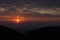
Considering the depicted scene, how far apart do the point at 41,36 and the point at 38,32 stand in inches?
157

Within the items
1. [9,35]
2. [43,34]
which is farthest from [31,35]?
[9,35]

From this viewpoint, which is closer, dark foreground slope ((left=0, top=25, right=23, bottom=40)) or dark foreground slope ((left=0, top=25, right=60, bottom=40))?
dark foreground slope ((left=0, top=25, right=23, bottom=40))

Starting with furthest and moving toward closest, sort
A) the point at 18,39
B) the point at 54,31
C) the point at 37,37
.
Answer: the point at 54,31 < the point at 37,37 < the point at 18,39

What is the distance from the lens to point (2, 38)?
5488 centimetres

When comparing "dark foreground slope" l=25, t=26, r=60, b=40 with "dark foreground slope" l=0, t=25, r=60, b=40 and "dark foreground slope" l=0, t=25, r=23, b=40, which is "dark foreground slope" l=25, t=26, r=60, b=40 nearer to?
"dark foreground slope" l=0, t=25, r=60, b=40

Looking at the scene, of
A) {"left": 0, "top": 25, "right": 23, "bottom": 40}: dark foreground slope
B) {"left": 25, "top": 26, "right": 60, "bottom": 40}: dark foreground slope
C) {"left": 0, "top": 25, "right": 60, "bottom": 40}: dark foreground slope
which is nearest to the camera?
{"left": 0, "top": 25, "right": 23, "bottom": 40}: dark foreground slope

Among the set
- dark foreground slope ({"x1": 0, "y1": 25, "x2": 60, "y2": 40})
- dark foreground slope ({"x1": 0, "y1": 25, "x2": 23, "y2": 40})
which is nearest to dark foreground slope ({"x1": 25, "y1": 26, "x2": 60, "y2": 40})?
dark foreground slope ({"x1": 0, "y1": 25, "x2": 60, "y2": 40})

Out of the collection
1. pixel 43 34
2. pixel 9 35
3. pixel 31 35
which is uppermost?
pixel 9 35

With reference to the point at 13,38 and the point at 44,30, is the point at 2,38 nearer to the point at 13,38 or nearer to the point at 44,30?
the point at 13,38

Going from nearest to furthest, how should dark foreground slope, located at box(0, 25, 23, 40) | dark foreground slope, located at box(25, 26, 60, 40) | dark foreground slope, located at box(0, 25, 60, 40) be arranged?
dark foreground slope, located at box(0, 25, 23, 40), dark foreground slope, located at box(0, 25, 60, 40), dark foreground slope, located at box(25, 26, 60, 40)

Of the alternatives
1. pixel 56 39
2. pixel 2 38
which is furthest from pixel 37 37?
pixel 2 38

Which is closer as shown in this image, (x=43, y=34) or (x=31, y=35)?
(x=31, y=35)

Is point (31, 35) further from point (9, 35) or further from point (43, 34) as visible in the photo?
point (9, 35)

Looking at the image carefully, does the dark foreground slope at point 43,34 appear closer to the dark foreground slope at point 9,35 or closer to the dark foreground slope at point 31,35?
the dark foreground slope at point 31,35
